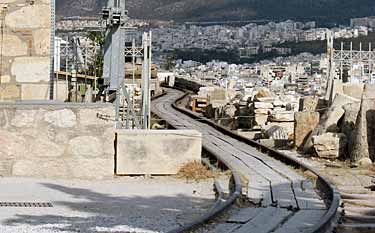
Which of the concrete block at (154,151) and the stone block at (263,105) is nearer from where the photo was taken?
the concrete block at (154,151)

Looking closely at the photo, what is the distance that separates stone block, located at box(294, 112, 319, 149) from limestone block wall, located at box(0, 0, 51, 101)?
24.3ft

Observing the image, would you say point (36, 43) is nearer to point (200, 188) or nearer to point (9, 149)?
point (9, 149)

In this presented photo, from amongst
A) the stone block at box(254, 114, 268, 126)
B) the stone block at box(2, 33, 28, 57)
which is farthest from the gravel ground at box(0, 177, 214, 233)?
the stone block at box(254, 114, 268, 126)

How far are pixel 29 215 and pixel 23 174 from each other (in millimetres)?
3019

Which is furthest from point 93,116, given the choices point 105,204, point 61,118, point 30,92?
point 105,204

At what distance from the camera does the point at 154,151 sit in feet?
41.5

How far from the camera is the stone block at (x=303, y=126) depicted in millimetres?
18719

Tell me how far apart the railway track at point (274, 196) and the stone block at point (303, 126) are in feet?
3.74

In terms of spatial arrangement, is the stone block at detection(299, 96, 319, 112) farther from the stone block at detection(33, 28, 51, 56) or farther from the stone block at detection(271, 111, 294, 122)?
the stone block at detection(33, 28, 51, 56)

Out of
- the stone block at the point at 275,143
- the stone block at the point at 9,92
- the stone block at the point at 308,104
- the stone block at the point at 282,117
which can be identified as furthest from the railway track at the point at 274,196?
the stone block at the point at 282,117

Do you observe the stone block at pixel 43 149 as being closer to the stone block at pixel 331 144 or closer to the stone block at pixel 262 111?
the stone block at pixel 331 144

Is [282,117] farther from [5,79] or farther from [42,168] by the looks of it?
[42,168]

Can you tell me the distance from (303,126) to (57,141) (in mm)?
7989

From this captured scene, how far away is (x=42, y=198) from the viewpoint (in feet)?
34.2
